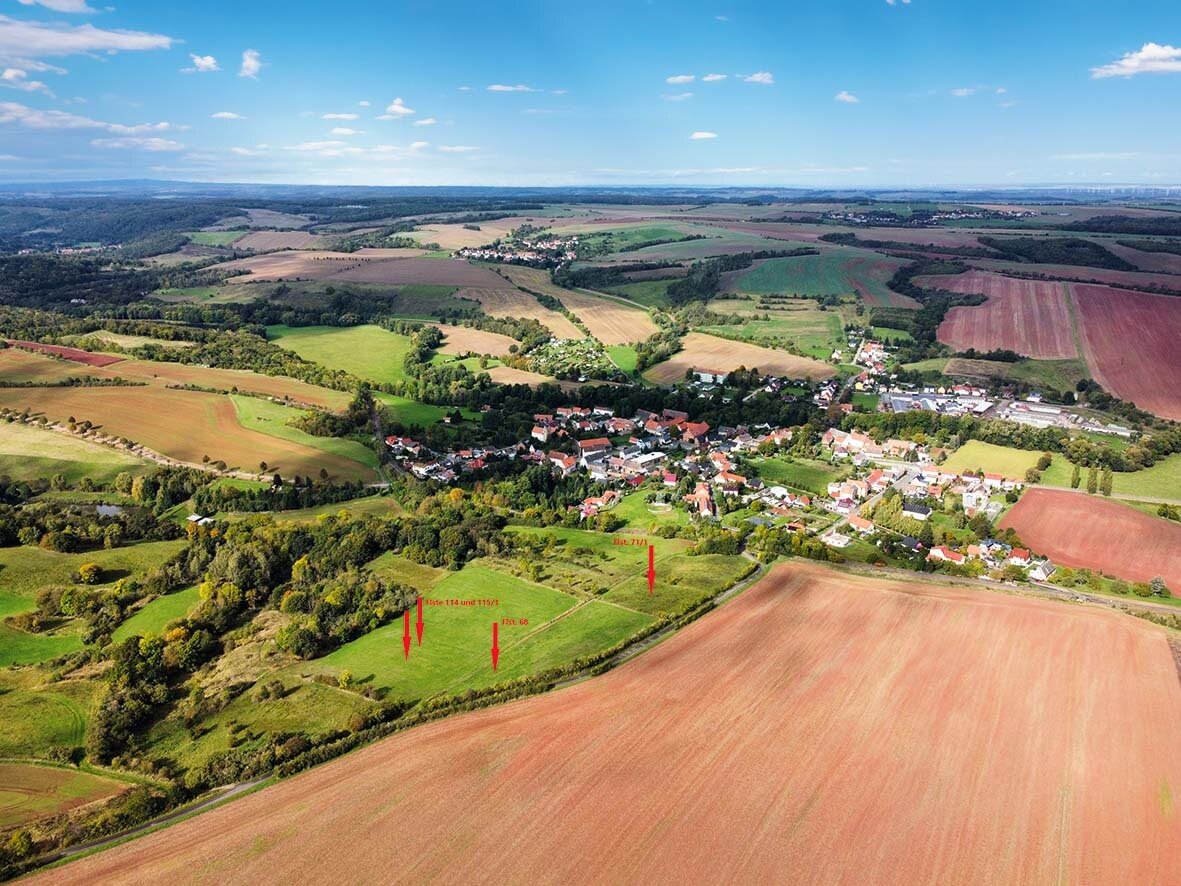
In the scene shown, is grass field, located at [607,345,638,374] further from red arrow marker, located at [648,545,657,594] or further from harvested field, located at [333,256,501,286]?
red arrow marker, located at [648,545,657,594]

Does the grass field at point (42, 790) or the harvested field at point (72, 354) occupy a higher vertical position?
the harvested field at point (72, 354)

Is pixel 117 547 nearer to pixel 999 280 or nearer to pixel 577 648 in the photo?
pixel 577 648

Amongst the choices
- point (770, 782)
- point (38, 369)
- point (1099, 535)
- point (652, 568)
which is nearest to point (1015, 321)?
point (1099, 535)

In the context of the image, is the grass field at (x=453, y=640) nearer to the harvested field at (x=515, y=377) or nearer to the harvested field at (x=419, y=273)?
the harvested field at (x=515, y=377)

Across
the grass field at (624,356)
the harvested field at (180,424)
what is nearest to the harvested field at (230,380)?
the harvested field at (180,424)

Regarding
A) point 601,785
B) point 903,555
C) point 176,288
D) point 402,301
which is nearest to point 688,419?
point 903,555

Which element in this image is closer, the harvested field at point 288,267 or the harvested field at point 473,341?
the harvested field at point 473,341
